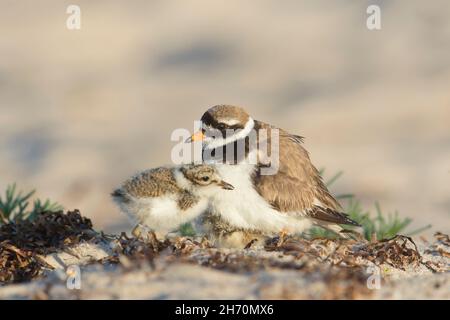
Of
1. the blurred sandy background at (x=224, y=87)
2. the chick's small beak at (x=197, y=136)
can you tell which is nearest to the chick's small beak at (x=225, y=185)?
the chick's small beak at (x=197, y=136)

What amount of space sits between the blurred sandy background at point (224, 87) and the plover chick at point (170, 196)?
304 cm

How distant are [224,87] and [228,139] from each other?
6.56 m

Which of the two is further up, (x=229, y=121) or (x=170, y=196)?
(x=229, y=121)

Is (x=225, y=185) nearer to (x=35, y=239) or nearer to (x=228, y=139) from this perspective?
(x=228, y=139)

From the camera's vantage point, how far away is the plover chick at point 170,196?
6.91m

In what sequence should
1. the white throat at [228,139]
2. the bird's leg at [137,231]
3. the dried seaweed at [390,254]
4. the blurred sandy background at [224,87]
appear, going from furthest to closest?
the blurred sandy background at [224,87], the white throat at [228,139], the bird's leg at [137,231], the dried seaweed at [390,254]

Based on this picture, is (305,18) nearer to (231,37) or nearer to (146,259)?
(231,37)

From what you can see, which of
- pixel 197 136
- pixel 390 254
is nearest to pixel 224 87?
pixel 197 136

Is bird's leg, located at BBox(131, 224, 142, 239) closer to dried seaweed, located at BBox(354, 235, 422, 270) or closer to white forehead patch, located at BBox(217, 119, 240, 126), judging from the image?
white forehead patch, located at BBox(217, 119, 240, 126)

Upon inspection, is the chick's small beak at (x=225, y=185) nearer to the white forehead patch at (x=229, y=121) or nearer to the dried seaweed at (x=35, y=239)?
the white forehead patch at (x=229, y=121)

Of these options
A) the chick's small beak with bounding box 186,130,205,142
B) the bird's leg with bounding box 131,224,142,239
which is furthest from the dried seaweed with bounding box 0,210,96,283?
the chick's small beak with bounding box 186,130,205,142

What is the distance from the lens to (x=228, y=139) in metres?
7.26

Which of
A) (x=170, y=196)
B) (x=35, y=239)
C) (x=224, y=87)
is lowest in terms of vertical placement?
(x=35, y=239)
